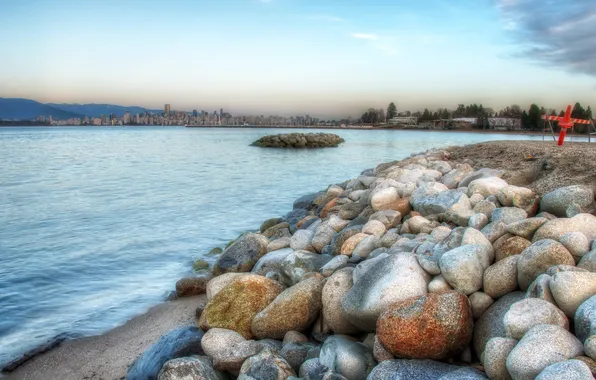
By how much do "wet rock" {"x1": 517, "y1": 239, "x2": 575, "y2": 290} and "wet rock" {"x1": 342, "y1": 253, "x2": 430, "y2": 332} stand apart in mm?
794

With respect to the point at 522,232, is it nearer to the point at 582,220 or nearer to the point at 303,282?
the point at 582,220

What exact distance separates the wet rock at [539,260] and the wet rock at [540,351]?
2.43 ft

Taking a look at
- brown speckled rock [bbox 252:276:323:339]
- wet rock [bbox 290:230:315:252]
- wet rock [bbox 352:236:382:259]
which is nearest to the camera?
brown speckled rock [bbox 252:276:323:339]

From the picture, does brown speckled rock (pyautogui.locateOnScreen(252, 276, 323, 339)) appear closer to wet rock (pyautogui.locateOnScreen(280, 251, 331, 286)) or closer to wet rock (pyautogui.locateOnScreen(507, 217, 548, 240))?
wet rock (pyautogui.locateOnScreen(280, 251, 331, 286))

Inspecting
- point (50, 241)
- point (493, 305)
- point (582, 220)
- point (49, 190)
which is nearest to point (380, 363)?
point (493, 305)

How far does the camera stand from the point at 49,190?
19562mm

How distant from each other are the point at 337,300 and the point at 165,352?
1754 millimetres

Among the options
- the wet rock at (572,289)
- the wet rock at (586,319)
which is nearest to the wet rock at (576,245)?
the wet rock at (572,289)

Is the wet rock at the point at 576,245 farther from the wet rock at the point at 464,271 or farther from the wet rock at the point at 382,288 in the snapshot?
the wet rock at the point at 382,288

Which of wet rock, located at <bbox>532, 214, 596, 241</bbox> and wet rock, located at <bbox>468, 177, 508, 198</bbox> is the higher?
wet rock, located at <bbox>468, 177, 508, 198</bbox>

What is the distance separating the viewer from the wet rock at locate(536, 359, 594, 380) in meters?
2.53

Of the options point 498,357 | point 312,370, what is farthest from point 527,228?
point 312,370

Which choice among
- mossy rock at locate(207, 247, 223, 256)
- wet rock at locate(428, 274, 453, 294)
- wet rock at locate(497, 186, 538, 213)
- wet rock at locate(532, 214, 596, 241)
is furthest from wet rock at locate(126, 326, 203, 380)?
mossy rock at locate(207, 247, 223, 256)

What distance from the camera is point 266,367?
3.81m
